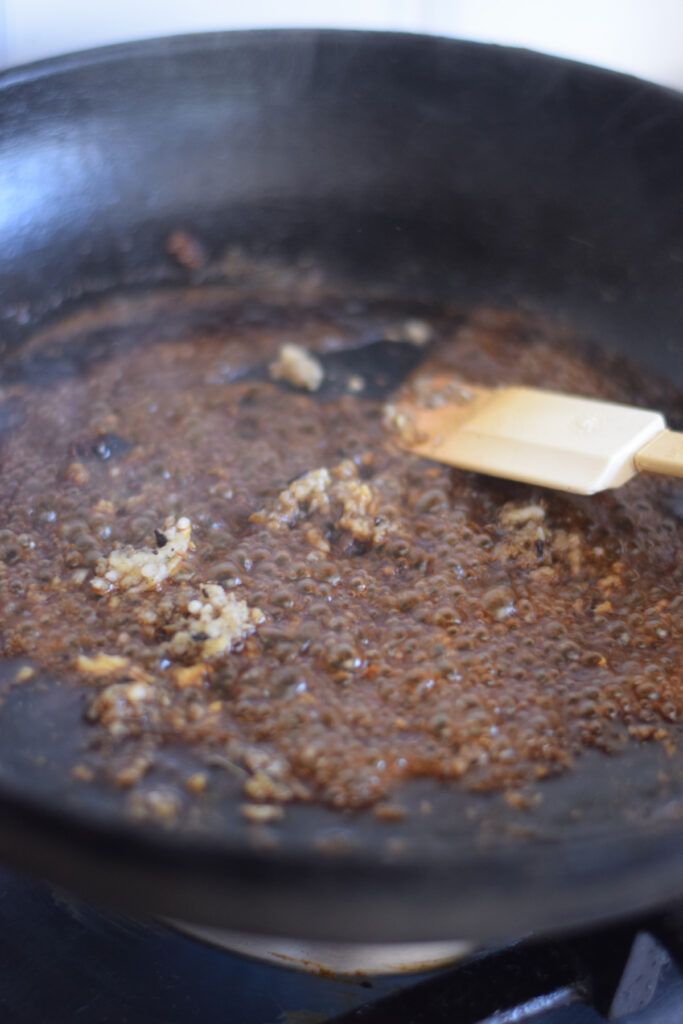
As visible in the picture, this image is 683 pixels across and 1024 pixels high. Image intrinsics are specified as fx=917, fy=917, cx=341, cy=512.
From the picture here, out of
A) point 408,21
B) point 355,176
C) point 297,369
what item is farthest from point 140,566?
point 408,21

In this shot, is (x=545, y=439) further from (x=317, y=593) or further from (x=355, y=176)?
(x=355, y=176)

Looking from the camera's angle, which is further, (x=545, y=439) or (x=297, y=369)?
(x=297, y=369)

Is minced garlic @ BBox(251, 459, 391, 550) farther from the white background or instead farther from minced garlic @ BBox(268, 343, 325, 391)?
the white background

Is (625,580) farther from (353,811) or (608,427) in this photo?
(353,811)

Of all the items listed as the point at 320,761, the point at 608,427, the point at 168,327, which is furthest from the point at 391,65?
the point at 320,761

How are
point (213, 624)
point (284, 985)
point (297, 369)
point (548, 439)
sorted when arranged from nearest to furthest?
point (284, 985) → point (213, 624) → point (548, 439) → point (297, 369)

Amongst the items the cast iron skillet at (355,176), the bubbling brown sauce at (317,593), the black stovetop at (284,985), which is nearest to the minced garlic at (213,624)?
the bubbling brown sauce at (317,593)

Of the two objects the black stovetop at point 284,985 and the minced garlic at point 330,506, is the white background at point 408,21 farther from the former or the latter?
the black stovetop at point 284,985
